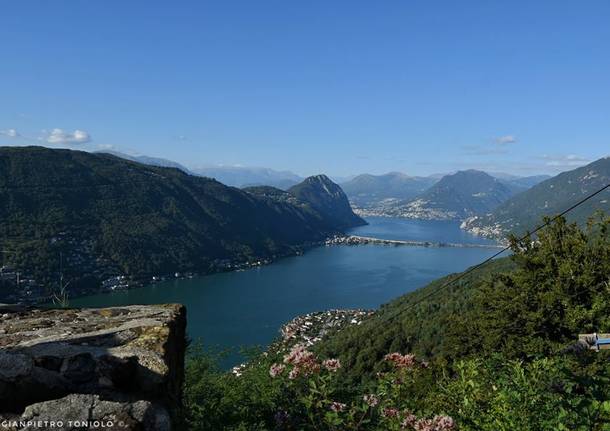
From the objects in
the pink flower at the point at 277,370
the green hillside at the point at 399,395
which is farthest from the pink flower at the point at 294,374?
the pink flower at the point at 277,370

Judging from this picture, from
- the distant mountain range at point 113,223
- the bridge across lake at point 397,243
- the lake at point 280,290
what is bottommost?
the lake at point 280,290

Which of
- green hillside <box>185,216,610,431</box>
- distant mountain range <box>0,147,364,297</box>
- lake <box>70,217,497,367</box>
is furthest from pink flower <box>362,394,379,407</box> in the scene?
distant mountain range <box>0,147,364,297</box>

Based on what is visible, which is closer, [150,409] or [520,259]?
[150,409]

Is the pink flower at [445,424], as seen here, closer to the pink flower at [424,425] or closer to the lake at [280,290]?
the pink flower at [424,425]

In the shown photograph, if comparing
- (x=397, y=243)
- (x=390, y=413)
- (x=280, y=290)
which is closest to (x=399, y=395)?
(x=390, y=413)

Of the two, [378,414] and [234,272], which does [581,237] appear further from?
[234,272]

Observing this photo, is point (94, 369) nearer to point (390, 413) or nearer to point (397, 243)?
point (390, 413)

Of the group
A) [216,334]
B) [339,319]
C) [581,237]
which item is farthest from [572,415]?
[339,319]
